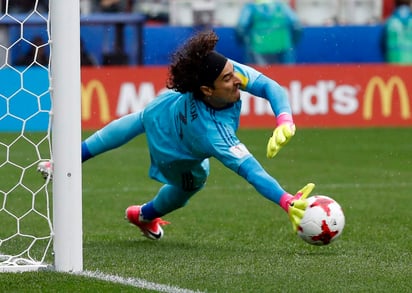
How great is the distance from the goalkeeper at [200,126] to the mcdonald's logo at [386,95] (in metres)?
9.89

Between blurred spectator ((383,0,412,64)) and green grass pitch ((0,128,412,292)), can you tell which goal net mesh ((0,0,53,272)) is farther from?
blurred spectator ((383,0,412,64))

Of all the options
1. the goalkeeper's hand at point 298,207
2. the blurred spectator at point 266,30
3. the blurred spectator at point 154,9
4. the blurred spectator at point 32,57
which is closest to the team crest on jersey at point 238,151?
the goalkeeper's hand at point 298,207

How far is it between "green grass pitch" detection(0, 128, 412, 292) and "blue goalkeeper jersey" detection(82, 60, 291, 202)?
472 millimetres

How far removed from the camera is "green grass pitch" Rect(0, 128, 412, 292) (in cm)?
586

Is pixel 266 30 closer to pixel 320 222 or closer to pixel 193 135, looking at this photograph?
pixel 193 135

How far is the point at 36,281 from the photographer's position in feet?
19.2

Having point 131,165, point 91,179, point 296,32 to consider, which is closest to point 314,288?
point 91,179

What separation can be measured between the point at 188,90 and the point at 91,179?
5.03m

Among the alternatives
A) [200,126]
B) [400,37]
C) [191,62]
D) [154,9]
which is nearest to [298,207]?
[200,126]

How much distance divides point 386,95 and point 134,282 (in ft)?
38.6

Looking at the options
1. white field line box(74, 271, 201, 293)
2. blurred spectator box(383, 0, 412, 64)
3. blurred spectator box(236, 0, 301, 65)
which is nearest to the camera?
white field line box(74, 271, 201, 293)

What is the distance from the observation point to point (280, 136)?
6395 millimetres

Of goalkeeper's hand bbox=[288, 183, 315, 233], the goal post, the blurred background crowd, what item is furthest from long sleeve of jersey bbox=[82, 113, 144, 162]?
the blurred background crowd

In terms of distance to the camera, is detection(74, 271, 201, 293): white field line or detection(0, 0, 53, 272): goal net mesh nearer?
detection(74, 271, 201, 293): white field line
